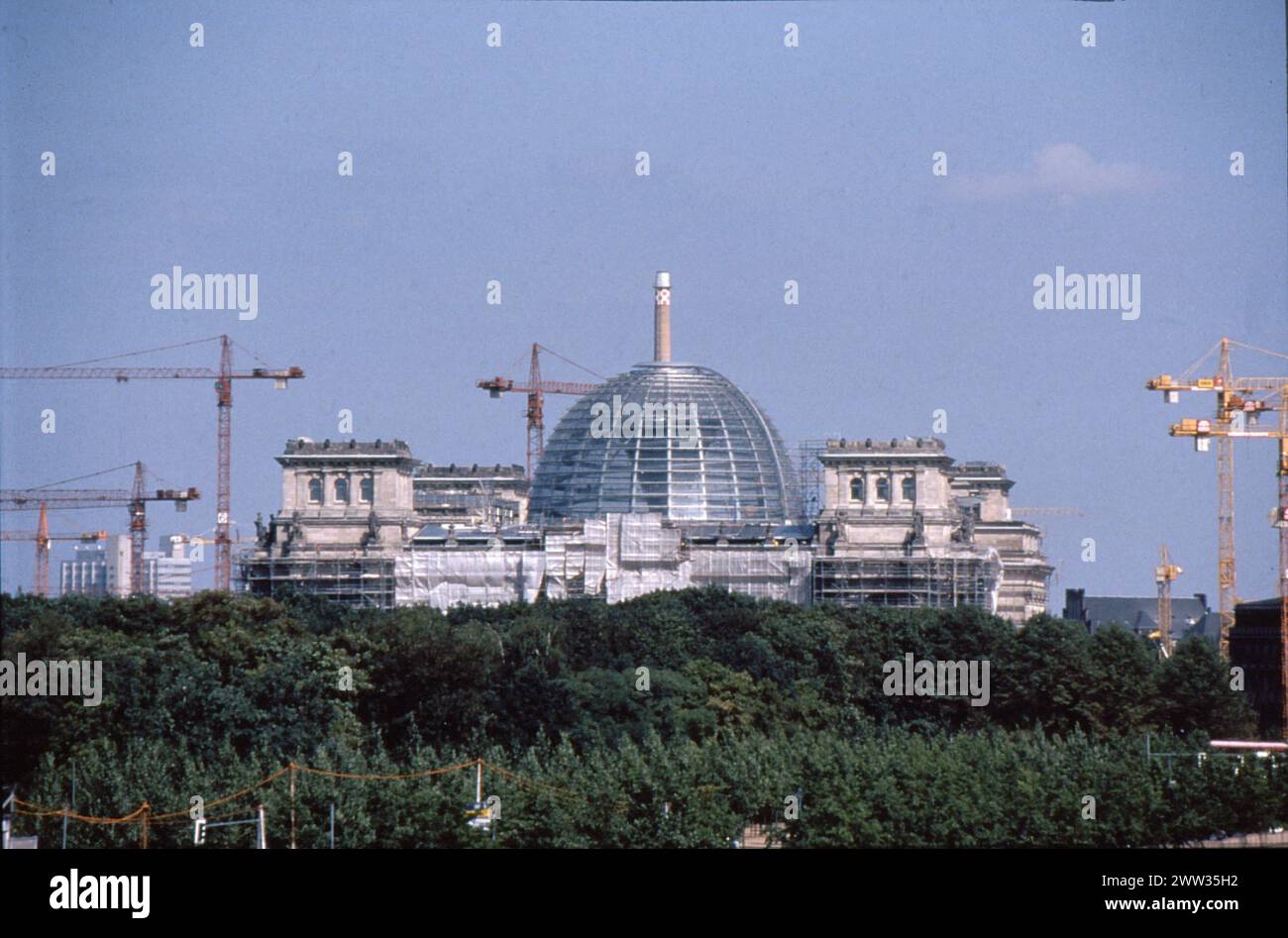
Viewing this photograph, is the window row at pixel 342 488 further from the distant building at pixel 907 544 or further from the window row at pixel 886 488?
the window row at pixel 886 488

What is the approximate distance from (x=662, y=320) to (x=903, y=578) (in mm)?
37060

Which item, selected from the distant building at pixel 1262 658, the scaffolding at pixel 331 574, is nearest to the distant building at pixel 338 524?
the scaffolding at pixel 331 574

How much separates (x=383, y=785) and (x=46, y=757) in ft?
31.0

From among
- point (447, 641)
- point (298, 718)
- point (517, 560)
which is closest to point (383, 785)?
point (298, 718)

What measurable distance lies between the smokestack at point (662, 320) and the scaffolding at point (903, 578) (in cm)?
3251

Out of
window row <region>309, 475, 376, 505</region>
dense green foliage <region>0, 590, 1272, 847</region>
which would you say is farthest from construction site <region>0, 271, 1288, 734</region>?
dense green foliage <region>0, 590, 1272, 847</region>

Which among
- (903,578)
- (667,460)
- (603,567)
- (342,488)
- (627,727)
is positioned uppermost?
Result: (667,460)

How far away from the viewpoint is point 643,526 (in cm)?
13825

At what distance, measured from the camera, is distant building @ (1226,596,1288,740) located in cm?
9331

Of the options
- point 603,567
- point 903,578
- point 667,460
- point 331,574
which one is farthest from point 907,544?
point 331,574

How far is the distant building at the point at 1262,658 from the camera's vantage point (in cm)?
9331

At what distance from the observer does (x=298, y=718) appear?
63156 millimetres

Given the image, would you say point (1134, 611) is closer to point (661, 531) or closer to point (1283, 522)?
point (661, 531)
